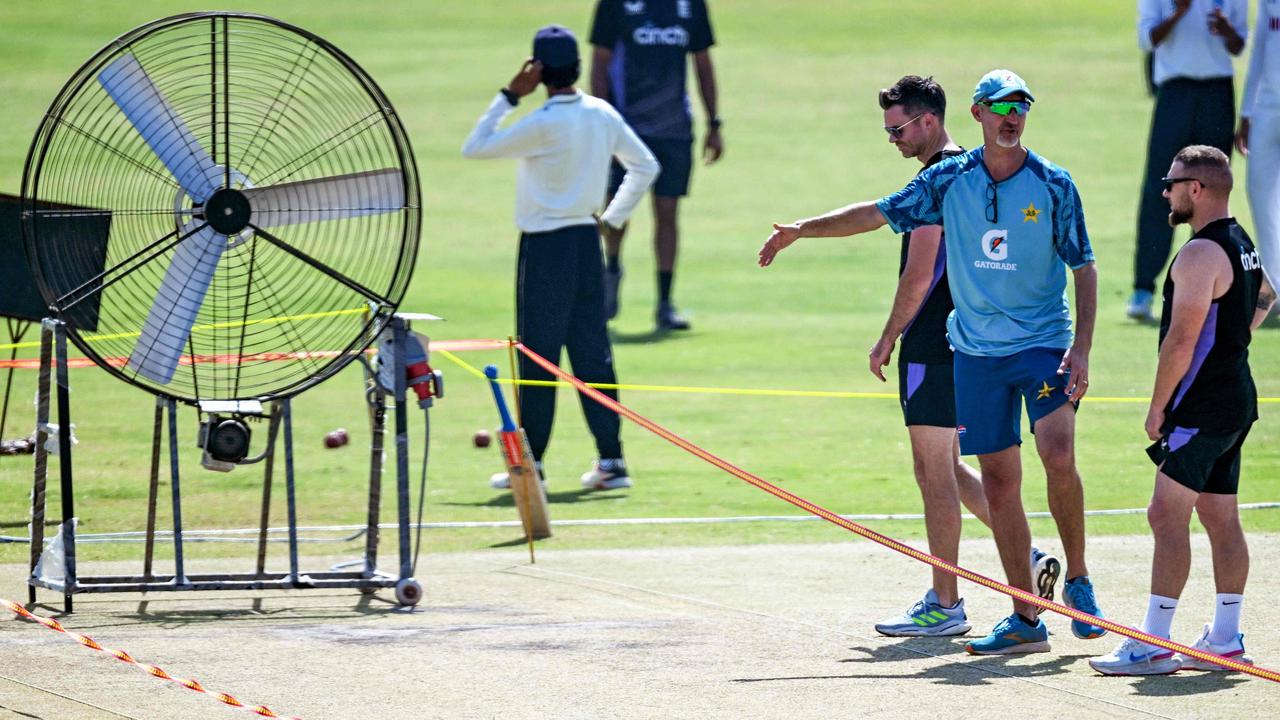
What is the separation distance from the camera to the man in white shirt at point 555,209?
8.70m

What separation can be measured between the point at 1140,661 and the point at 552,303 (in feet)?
13.5

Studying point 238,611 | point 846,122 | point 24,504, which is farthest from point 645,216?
point 238,611

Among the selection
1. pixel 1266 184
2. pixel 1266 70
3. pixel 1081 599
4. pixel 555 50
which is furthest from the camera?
pixel 1266 184

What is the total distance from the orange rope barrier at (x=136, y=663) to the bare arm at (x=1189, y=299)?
9.05 feet

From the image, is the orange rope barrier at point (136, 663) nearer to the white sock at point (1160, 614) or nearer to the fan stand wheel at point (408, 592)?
the fan stand wheel at point (408, 592)

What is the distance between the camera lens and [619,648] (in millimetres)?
5832

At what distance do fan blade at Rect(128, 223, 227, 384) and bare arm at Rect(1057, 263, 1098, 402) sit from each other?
115 inches

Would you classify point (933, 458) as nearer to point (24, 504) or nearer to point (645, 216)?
point (24, 504)

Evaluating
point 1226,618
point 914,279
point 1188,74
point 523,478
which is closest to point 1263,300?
point 1226,618

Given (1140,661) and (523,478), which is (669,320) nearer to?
(523,478)

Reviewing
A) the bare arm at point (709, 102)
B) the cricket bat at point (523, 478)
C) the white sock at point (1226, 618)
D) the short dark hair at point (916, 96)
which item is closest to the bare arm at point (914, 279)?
the short dark hair at point (916, 96)

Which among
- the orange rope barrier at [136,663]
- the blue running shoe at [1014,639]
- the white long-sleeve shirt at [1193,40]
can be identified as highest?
the white long-sleeve shirt at [1193,40]

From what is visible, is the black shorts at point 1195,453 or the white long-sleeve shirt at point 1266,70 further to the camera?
the white long-sleeve shirt at point 1266,70

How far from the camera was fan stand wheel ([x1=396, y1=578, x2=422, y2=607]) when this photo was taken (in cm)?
646
